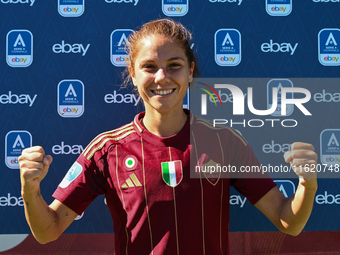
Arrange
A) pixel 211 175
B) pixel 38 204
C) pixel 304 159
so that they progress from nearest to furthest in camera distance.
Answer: pixel 304 159 < pixel 38 204 < pixel 211 175

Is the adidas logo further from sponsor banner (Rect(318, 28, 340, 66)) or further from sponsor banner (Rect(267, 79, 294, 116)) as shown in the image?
sponsor banner (Rect(318, 28, 340, 66))

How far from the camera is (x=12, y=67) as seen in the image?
1.99 meters

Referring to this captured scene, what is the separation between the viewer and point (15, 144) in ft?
6.43

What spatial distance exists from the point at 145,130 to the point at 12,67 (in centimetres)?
115

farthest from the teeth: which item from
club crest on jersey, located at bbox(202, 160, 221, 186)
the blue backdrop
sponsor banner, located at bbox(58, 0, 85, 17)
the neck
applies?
sponsor banner, located at bbox(58, 0, 85, 17)

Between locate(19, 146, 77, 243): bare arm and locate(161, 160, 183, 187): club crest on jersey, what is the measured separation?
1.64 feet

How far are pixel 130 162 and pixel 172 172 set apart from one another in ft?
0.69

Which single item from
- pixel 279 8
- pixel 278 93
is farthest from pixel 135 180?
pixel 279 8

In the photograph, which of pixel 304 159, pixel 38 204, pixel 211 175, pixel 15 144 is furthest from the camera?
pixel 15 144

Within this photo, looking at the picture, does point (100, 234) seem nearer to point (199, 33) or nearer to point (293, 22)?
point (199, 33)

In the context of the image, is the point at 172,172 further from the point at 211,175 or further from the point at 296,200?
the point at 296,200

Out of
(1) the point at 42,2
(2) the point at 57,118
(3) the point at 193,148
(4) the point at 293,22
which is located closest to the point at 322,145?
(4) the point at 293,22

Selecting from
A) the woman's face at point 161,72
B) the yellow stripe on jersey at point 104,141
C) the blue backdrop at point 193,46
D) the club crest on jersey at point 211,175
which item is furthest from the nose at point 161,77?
the blue backdrop at point 193,46

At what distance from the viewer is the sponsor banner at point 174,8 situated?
1993mm
